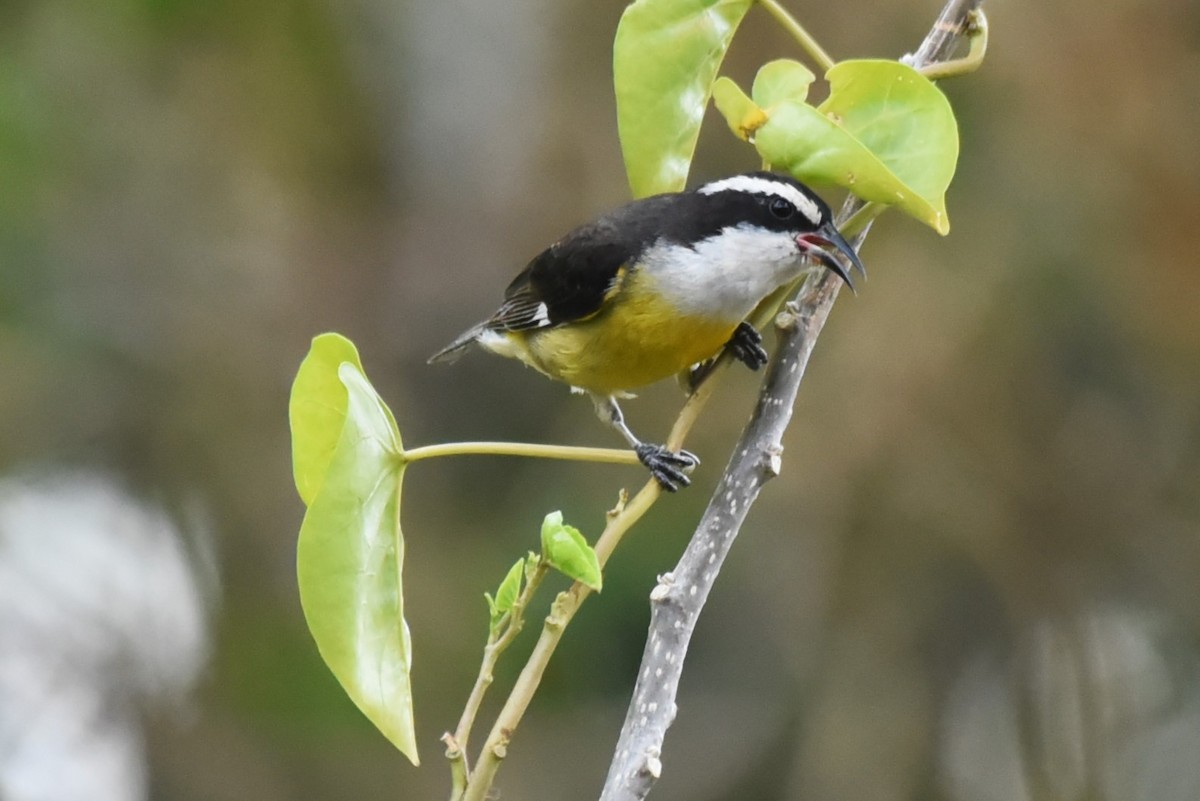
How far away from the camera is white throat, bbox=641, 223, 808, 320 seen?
2930 mm

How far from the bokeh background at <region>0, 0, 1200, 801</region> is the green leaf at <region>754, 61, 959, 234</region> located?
3.36 m

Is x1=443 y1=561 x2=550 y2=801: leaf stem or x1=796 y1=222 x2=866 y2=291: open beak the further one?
x1=796 y1=222 x2=866 y2=291: open beak

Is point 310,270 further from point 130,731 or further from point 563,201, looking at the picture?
point 130,731

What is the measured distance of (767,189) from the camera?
302 cm

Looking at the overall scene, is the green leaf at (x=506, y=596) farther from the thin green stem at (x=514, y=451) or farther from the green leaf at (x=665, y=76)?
the green leaf at (x=665, y=76)

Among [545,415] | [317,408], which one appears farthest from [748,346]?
[545,415]

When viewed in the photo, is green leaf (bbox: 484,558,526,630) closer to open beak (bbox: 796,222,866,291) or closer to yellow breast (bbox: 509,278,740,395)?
open beak (bbox: 796,222,866,291)

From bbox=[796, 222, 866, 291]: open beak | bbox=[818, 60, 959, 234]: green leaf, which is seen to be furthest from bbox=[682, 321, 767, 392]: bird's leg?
bbox=[818, 60, 959, 234]: green leaf

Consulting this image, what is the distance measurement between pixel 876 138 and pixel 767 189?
40.5 inches

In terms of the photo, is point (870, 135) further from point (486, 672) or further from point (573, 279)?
point (573, 279)

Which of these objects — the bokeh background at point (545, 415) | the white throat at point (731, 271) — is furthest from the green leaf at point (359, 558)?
the bokeh background at point (545, 415)

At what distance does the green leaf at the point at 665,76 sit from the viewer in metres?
2.23

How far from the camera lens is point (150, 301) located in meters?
6.79

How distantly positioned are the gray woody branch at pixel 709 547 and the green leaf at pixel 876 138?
26 centimetres
